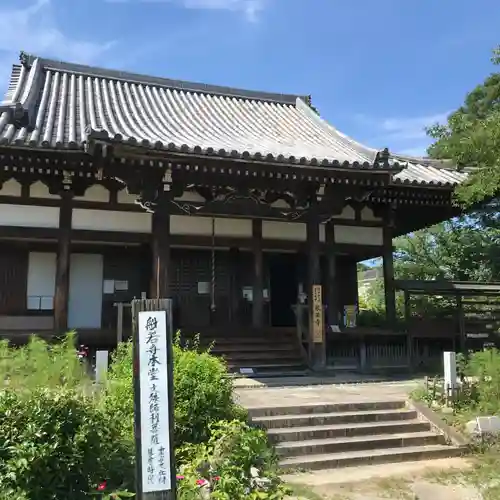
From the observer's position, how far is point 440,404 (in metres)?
7.89

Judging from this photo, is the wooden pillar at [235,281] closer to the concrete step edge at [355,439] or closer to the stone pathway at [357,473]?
the stone pathway at [357,473]

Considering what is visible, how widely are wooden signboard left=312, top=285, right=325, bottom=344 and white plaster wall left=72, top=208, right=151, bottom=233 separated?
368 centimetres

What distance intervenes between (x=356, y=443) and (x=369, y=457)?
1.09ft

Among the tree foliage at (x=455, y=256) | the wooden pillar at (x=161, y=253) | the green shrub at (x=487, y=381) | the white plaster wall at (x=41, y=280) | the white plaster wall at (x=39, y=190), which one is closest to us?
the green shrub at (x=487, y=381)

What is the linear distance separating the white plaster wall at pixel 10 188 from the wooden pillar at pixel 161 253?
9.04 feet

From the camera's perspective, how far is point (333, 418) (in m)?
7.34

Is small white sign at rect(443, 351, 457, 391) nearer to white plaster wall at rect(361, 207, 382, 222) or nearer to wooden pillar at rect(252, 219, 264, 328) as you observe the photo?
wooden pillar at rect(252, 219, 264, 328)

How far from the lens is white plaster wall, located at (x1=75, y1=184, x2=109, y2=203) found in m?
11.0

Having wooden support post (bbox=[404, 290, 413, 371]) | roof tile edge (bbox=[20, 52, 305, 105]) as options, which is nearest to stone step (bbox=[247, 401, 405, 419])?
wooden support post (bbox=[404, 290, 413, 371])

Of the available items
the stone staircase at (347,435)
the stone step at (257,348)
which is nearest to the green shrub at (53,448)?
the stone staircase at (347,435)

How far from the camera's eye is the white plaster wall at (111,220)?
10898 millimetres

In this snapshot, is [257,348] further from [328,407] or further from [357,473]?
[357,473]

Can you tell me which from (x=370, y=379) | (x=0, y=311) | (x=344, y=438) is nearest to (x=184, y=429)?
(x=344, y=438)

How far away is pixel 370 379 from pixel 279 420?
3.95 metres
